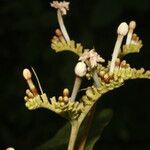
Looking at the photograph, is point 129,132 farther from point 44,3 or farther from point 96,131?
point 96,131

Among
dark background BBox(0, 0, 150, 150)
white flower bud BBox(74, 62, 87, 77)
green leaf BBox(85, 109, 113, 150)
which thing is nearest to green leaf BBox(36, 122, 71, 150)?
green leaf BBox(85, 109, 113, 150)

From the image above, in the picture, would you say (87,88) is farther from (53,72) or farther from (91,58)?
(53,72)

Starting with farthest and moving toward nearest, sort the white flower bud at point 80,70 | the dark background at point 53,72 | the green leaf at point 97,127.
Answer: the dark background at point 53,72 → the green leaf at point 97,127 → the white flower bud at point 80,70

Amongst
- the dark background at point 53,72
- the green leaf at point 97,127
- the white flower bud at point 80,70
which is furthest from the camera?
the dark background at point 53,72

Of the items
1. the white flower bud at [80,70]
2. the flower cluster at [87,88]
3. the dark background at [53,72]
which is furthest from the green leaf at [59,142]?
the dark background at [53,72]

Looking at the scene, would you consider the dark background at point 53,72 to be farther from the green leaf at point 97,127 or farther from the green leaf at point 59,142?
the green leaf at point 59,142

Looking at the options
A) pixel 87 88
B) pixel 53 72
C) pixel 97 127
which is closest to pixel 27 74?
pixel 87 88

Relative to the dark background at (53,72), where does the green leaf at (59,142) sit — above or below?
below
